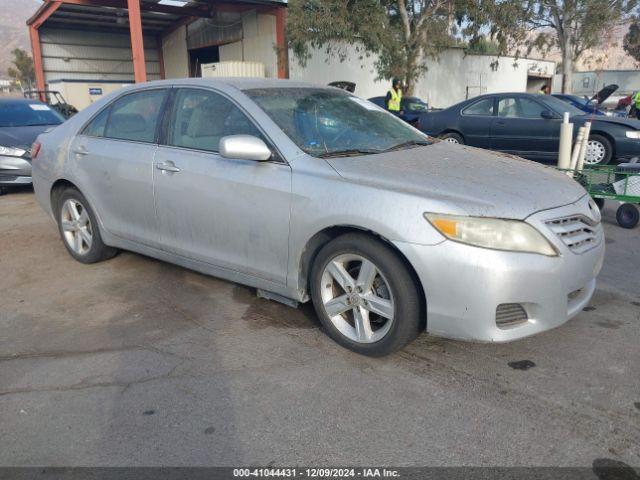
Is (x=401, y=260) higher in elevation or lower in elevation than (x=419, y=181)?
lower

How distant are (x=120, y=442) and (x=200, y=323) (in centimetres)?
128

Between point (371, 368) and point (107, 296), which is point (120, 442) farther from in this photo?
point (107, 296)

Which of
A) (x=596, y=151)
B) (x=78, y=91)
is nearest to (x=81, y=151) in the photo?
(x=596, y=151)

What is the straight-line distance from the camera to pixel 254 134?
3.58m

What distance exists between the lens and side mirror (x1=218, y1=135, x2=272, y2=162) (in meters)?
3.33

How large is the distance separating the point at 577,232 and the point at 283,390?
1834 millimetres

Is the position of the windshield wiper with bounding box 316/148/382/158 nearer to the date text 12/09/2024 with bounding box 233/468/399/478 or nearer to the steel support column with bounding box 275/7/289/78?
the date text 12/09/2024 with bounding box 233/468/399/478

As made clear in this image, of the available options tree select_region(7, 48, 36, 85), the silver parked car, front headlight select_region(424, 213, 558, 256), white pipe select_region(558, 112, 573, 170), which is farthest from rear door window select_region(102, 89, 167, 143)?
tree select_region(7, 48, 36, 85)

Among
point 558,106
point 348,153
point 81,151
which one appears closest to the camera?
point 348,153

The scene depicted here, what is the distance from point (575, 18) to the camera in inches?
1085

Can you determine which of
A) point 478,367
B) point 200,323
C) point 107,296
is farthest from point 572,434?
point 107,296

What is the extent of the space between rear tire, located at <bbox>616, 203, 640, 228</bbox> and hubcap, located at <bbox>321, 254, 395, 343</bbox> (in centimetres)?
423

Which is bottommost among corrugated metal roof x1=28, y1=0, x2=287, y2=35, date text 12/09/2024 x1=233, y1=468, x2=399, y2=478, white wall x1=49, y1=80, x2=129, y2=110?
date text 12/09/2024 x1=233, y1=468, x2=399, y2=478

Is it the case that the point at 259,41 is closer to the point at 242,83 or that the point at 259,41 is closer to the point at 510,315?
the point at 242,83
